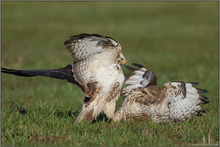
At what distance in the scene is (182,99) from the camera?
6266 mm

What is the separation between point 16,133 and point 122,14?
61.7 feet

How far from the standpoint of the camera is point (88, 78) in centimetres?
590

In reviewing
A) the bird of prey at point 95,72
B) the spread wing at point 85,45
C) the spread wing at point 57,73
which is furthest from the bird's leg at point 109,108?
the spread wing at point 85,45

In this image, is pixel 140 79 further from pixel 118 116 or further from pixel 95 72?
pixel 95 72

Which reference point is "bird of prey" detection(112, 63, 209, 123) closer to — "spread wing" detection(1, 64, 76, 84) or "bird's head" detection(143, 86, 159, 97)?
"bird's head" detection(143, 86, 159, 97)

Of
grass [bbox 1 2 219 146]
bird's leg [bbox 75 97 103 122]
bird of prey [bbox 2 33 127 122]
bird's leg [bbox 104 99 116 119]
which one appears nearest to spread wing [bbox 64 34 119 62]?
bird of prey [bbox 2 33 127 122]

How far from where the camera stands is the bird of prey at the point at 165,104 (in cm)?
621

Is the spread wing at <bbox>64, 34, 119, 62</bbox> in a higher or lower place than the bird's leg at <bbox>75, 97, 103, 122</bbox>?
higher

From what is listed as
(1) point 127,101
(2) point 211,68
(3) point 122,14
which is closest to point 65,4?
(3) point 122,14

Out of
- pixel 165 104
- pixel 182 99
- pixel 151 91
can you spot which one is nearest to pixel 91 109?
pixel 151 91

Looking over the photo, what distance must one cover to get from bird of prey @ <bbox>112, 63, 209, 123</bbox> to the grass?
24cm

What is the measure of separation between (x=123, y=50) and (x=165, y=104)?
8736mm

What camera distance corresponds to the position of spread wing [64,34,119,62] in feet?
18.7

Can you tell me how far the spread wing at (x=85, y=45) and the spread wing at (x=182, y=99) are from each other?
4.02 feet
